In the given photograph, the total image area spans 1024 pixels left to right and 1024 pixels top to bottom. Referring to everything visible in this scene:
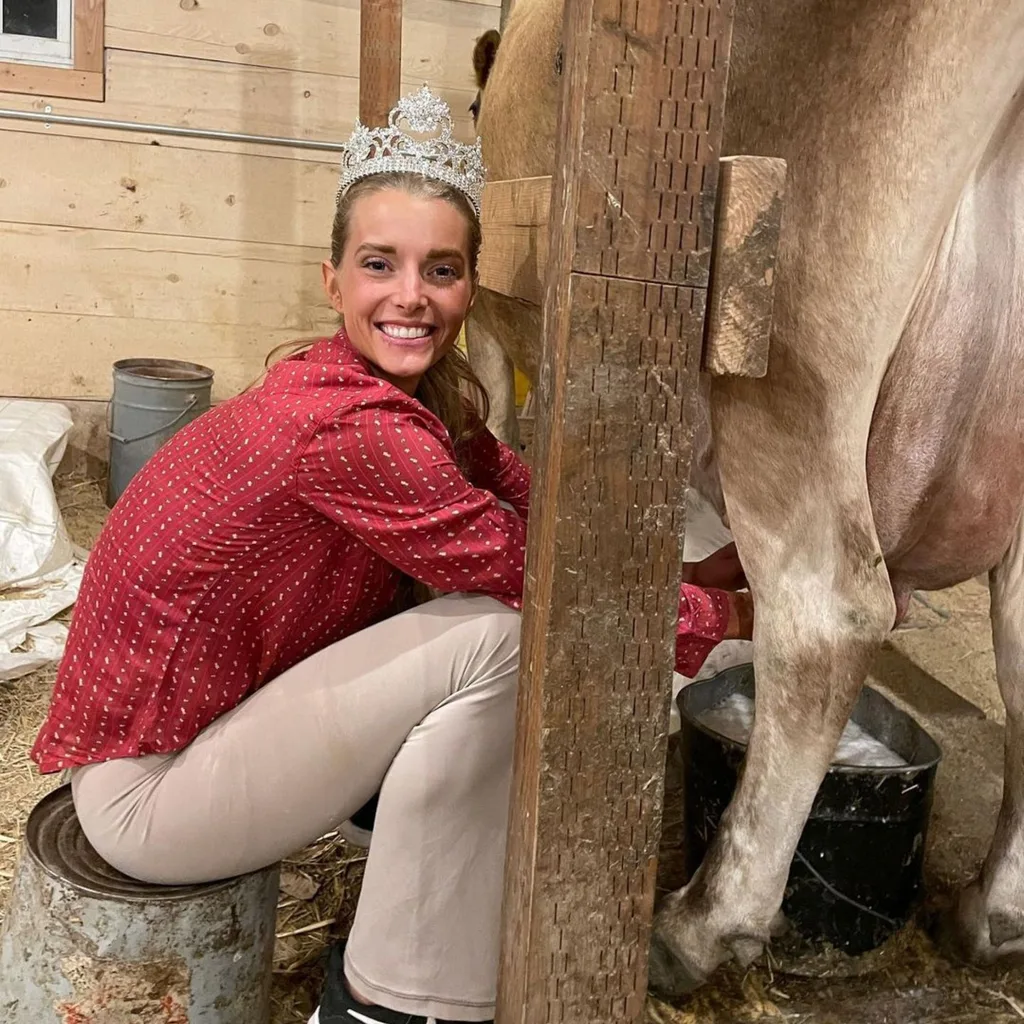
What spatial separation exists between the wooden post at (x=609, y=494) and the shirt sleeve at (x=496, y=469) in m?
0.59

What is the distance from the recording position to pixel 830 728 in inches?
54.7

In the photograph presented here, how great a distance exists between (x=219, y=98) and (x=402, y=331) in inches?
114

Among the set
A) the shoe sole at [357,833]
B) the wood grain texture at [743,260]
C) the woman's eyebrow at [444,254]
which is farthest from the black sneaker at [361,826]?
the wood grain texture at [743,260]

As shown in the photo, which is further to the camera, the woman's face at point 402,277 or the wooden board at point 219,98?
the wooden board at point 219,98

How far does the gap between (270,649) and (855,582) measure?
2.33 ft

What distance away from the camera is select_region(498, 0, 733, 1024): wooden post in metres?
0.84

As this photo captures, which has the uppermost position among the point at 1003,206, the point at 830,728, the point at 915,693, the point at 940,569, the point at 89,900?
the point at 1003,206

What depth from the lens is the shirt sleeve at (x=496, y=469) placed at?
1.56 meters

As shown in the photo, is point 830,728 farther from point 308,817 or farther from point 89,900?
point 89,900

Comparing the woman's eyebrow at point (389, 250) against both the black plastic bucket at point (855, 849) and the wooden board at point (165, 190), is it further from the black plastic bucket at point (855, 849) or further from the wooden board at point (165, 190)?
the wooden board at point (165, 190)

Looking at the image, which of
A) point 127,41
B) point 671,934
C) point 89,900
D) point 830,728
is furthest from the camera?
point 127,41

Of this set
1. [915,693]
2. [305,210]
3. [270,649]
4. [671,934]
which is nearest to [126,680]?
[270,649]

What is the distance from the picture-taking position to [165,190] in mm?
3781

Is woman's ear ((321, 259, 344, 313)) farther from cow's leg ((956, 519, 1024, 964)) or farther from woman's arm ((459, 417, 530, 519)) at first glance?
cow's leg ((956, 519, 1024, 964))
